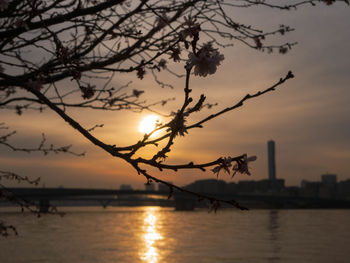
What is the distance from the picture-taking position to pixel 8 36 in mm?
5762

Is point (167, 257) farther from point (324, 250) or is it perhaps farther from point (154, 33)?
point (154, 33)

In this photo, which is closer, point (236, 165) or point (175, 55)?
point (236, 165)

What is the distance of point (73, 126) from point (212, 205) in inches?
47.3

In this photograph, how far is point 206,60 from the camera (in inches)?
121

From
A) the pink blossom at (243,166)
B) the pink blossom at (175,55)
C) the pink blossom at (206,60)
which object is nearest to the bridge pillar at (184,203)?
the pink blossom at (175,55)

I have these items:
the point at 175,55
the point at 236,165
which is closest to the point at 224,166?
the point at 236,165

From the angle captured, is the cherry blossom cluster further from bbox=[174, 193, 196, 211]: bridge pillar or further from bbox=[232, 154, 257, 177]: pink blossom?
bbox=[174, 193, 196, 211]: bridge pillar

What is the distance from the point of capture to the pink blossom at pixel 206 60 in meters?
3.06

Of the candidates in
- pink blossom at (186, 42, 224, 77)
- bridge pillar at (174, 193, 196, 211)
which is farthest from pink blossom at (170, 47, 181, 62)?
bridge pillar at (174, 193, 196, 211)

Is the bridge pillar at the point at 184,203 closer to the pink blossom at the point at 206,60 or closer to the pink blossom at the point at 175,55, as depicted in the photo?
the pink blossom at the point at 175,55

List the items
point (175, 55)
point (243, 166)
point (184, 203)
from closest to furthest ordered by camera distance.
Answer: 1. point (243, 166)
2. point (175, 55)
3. point (184, 203)

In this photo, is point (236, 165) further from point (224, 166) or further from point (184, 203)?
point (184, 203)

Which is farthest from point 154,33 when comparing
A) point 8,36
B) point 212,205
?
point 212,205

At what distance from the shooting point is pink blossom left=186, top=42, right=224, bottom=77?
10.0 ft
